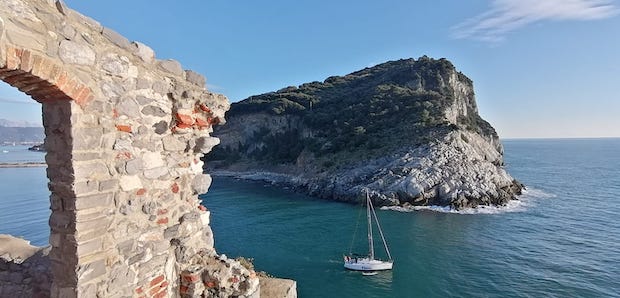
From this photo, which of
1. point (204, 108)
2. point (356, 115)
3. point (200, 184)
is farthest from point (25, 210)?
point (356, 115)

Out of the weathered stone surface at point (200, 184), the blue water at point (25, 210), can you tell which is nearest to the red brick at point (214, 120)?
the weathered stone surface at point (200, 184)

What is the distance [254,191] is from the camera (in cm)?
4750

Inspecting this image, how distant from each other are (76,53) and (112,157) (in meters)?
1.00

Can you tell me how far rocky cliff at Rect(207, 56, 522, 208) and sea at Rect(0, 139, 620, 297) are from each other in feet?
10.6

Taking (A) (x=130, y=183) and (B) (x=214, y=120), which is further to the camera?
(B) (x=214, y=120)

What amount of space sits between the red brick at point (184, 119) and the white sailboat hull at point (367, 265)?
→ 733 inches

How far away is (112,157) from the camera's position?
3486 millimetres

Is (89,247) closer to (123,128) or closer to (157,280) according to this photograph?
(157,280)

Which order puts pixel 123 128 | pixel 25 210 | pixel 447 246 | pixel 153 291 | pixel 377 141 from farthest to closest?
pixel 377 141
pixel 25 210
pixel 447 246
pixel 153 291
pixel 123 128

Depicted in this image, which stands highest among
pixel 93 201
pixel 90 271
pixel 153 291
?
pixel 93 201

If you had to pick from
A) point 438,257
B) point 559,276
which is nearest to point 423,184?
point 438,257

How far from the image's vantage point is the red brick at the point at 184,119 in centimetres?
429

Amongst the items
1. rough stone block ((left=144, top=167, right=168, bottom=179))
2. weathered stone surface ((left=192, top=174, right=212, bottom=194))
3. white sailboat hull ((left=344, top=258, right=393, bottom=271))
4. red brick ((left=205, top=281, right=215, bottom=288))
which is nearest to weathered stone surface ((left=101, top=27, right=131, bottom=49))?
rough stone block ((left=144, top=167, right=168, bottom=179))

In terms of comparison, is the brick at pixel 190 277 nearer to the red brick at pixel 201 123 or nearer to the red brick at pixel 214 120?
the red brick at pixel 201 123
